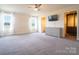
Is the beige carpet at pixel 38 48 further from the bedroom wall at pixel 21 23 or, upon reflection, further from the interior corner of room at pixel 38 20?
the bedroom wall at pixel 21 23

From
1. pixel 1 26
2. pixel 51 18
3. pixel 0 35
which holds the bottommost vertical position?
pixel 0 35

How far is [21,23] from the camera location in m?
9.21

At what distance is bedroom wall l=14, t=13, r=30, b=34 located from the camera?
28.6 ft

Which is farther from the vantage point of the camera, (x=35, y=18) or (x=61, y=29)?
(x=35, y=18)

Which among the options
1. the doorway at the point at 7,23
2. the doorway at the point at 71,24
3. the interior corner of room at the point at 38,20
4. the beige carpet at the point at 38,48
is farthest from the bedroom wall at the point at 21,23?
the beige carpet at the point at 38,48

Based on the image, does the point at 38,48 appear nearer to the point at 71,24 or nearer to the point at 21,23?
the point at 71,24

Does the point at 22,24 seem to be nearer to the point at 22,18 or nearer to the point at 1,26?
the point at 22,18

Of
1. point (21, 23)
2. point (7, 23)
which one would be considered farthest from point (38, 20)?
point (7, 23)

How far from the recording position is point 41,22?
1019 cm

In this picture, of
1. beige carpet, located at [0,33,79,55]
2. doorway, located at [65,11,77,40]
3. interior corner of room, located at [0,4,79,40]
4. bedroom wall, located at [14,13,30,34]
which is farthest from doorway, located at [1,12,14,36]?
doorway, located at [65,11,77,40]

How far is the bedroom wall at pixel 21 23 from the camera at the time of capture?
8.71 m

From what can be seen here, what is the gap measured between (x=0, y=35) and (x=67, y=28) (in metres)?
5.02
